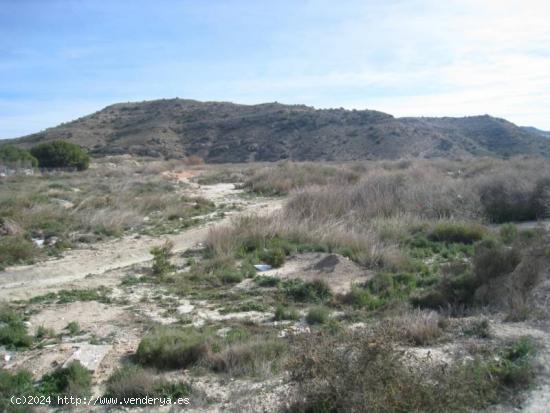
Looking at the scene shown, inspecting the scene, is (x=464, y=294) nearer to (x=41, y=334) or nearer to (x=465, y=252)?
(x=465, y=252)

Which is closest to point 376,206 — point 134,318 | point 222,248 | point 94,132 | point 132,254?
point 222,248

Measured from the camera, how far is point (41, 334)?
312 inches

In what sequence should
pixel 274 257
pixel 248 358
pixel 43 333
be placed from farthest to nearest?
pixel 274 257 → pixel 43 333 → pixel 248 358

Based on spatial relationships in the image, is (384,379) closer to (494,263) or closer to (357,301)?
(357,301)

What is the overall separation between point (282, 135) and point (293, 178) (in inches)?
1478

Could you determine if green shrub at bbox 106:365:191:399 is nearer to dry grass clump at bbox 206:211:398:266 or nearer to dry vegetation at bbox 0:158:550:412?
dry vegetation at bbox 0:158:550:412

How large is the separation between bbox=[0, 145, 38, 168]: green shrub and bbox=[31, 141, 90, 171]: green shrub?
1047mm

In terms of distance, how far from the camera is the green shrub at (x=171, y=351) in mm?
6672

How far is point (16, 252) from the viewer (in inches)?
514

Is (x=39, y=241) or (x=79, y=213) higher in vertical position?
(x=79, y=213)

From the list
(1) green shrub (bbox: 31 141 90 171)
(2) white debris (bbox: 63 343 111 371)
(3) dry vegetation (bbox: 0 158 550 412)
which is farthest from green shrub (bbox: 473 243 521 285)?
(1) green shrub (bbox: 31 141 90 171)

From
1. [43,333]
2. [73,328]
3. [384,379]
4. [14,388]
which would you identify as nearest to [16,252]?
[43,333]

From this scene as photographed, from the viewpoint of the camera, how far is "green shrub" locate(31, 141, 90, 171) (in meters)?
38.9

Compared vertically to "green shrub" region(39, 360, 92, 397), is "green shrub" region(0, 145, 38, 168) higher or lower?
higher
